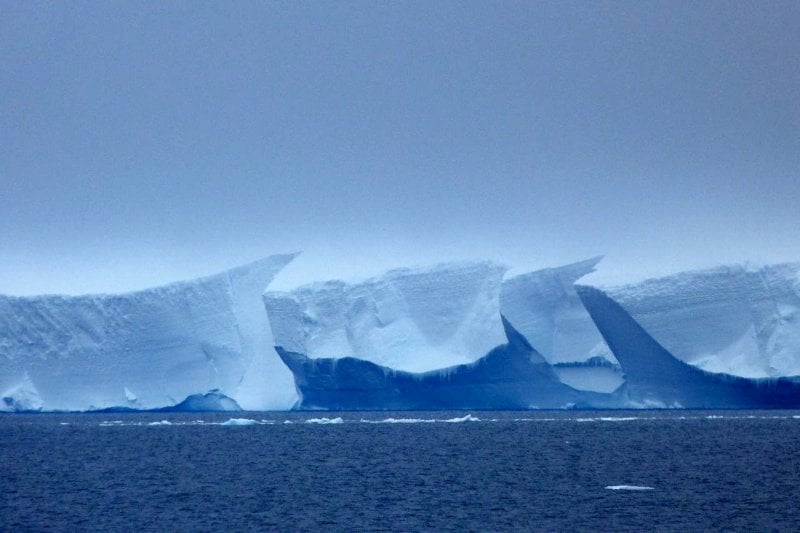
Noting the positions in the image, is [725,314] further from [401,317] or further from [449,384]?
[401,317]

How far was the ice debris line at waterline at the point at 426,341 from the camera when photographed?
2195 cm

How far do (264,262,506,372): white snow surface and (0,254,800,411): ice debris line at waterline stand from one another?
3 cm

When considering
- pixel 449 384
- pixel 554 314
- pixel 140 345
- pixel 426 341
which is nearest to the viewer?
pixel 554 314

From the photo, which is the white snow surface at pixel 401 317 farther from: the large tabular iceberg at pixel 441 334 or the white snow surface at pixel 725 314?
the white snow surface at pixel 725 314

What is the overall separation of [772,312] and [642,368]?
2.49m

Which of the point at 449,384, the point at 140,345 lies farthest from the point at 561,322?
the point at 140,345

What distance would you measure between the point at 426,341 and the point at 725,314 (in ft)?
18.6

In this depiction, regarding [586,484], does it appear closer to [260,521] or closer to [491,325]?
[260,521]

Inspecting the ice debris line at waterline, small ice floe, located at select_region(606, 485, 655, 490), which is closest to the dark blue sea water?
small ice floe, located at select_region(606, 485, 655, 490)

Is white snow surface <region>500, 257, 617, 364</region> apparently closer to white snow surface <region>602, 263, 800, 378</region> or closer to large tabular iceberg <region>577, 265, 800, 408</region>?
large tabular iceberg <region>577, 265, 800, 408</region>

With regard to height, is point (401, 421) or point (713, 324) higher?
point (713, 324)

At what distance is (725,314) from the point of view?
72.4ft

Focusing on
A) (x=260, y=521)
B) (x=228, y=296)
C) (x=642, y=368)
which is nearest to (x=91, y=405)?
(x=228, y=296)

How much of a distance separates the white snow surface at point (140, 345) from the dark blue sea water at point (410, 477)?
857mm
